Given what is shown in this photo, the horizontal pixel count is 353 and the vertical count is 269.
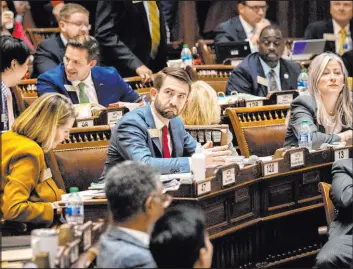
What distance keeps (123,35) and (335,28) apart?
7.72 feet

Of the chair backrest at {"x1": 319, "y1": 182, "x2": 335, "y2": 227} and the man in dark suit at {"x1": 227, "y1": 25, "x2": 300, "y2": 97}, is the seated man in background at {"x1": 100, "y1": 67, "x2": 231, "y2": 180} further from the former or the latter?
the man in dark suit at {"x1": 227, "y1": 25, "x2": 300, "y2": 97}

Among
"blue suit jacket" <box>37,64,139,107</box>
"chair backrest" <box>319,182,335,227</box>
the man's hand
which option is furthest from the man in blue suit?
"chair backrest" <box>319,182,335,227</box>

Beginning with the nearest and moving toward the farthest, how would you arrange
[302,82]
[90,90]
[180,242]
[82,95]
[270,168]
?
[180,242], [270,168], [82,95], [90,90], [302,82]

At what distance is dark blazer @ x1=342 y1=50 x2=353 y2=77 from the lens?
8.66m

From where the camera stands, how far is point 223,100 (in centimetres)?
676

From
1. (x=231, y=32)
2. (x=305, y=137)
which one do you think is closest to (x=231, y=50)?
(x=231, y=32)

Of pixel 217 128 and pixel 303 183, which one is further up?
pixel 217 128

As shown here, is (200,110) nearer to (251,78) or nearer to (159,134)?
(159,134)

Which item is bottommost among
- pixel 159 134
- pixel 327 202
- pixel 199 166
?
pixel 327 202

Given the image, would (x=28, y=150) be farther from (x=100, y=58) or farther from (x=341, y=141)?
(x=100, y=58)

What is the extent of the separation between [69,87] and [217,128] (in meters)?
1.50

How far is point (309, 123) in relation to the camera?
19.1 ft

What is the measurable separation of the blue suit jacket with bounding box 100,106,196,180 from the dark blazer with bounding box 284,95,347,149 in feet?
3.67

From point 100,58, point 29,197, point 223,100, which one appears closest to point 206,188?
point 29,197
